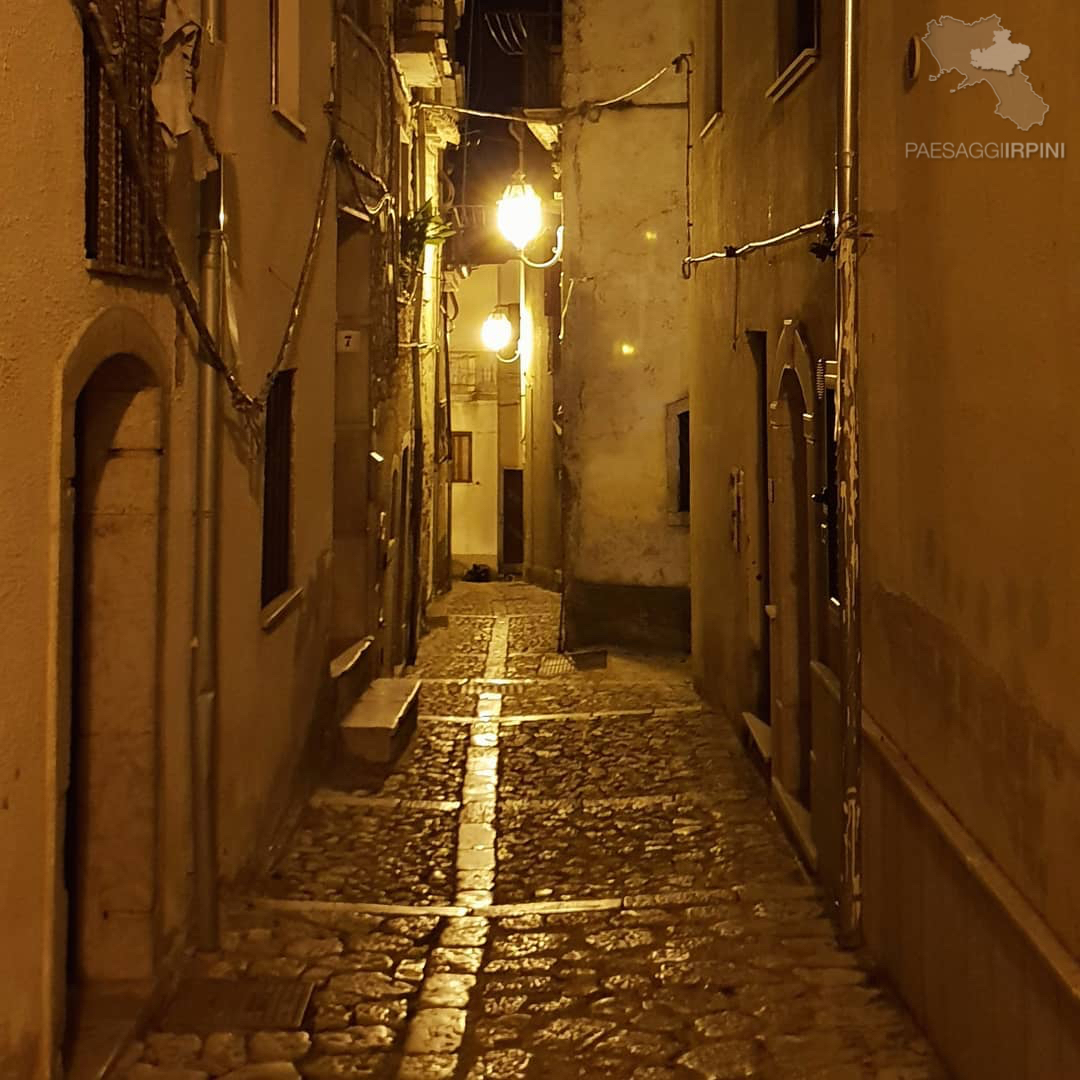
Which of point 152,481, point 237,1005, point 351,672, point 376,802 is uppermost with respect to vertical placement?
point 152,481

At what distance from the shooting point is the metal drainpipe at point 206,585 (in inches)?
227

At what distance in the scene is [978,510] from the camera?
4426mm

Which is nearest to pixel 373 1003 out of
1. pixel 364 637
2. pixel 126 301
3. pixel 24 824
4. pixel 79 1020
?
pixel 79 1020

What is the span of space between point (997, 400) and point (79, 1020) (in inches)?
156

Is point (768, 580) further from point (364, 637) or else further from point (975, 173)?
point (975, 173)

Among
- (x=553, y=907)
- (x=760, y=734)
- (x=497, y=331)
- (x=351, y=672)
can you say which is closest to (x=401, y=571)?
(x=351, y=672)

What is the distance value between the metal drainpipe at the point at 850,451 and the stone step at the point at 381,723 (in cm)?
401

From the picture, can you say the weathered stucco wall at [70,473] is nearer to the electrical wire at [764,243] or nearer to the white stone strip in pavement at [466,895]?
the white stone strip in pavement at [466,895]

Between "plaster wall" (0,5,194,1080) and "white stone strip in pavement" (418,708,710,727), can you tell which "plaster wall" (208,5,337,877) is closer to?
"plaster wall" (0,5,194,1080)

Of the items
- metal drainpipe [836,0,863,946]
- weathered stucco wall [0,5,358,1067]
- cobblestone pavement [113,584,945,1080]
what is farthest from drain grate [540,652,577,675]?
metal drainpipe [836,0,863,946]

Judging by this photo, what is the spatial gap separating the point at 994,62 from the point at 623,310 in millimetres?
11583

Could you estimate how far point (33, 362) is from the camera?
3928 mm

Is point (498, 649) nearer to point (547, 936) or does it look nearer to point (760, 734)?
point (760, 734)

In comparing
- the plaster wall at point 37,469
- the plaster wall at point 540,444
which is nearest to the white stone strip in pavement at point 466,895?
the plaster wall at point 37,469
